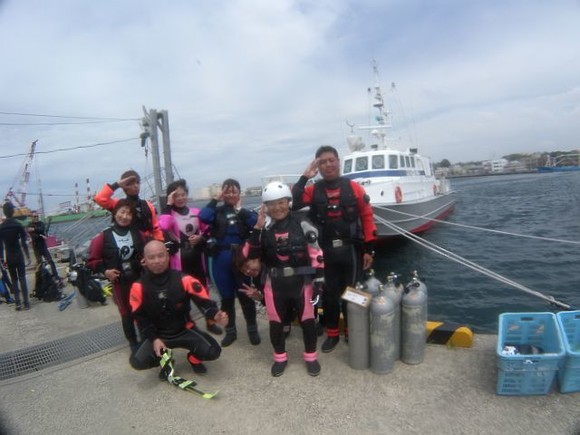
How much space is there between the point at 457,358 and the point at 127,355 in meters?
3.00

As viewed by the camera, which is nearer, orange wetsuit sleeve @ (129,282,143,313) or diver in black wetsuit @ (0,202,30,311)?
orange wetsuit sleeve @ (129,282,143,313)

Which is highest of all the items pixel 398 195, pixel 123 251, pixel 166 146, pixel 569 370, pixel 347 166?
pixel 166 146

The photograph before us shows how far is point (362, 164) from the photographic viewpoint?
1259cm

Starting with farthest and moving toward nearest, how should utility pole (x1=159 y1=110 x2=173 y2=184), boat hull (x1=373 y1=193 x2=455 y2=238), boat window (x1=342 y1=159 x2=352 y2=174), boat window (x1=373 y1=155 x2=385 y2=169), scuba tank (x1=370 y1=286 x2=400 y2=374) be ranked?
boat window (x1=342 y1=159 x2=352 y2=174), boat window (x1=373 y1=155 x2=385 y2=169), boat hull (x1=373 y1=193 x2=455 y2=238), utility pole (x1=159 y1=110 x2=173 y2=184), scuba tank (x1=370 y1=286 x2=400 y2=374)

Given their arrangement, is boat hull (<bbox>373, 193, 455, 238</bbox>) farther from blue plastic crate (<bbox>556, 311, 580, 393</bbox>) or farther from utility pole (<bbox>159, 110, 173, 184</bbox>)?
blue plastic crate (<bbox>556, 311, 580, 393</bbox>)

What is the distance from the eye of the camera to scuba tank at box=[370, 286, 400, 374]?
271 centimetres

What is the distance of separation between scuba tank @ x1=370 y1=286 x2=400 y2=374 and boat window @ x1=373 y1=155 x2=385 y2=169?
10.1 meters

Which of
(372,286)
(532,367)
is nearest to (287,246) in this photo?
(372,286)

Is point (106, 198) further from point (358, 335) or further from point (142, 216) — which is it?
point (358, 335)

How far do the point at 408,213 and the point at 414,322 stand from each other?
30.4 ft

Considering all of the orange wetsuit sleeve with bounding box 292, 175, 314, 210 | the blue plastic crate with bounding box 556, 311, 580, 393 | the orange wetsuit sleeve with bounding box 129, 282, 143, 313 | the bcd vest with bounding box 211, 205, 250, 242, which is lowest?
the blue plastic crate with bounding box 556, 311, 580, 393

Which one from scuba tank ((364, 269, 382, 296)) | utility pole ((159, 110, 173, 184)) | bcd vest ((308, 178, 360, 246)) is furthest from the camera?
utility pole ((159, 110, 173, 184))

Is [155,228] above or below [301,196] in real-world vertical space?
below

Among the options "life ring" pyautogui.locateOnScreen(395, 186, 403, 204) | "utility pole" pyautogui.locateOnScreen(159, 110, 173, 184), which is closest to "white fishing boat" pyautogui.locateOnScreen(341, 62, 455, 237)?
"life ring" pyautogui.locateOnScreen(395, 186, 403, 204)
